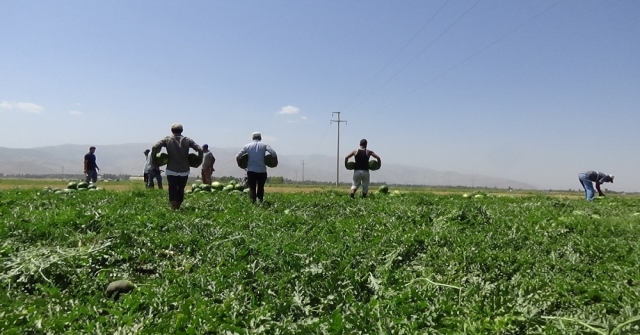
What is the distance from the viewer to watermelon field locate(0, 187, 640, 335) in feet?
11.0

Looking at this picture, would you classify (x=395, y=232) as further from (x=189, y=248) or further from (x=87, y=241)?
(x=87, y=241)

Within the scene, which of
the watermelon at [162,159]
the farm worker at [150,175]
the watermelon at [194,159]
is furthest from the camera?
the farm worker at [150,175]

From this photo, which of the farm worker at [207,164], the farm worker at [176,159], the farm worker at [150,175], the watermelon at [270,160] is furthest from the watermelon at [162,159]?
the farm worker at [150,175]

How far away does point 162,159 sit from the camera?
9867 mm

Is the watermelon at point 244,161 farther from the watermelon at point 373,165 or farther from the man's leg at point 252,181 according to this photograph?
the watermelon at point 373,165

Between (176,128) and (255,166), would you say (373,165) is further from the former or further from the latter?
(176,128)

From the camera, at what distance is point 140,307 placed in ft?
12.4

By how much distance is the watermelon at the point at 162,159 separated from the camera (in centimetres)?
984

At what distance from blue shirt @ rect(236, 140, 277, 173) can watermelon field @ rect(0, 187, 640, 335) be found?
11.3 ft

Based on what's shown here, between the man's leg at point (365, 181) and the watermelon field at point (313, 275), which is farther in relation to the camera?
the man's leg at point (365, 181)

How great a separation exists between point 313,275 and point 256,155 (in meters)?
6.91

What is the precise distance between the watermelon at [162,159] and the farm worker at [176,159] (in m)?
0.07

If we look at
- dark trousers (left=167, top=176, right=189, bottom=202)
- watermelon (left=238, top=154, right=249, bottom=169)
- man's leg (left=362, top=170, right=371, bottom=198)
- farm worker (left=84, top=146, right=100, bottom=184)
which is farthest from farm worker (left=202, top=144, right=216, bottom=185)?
dark trousers (left=167, top=176, right=189, bottom=202)

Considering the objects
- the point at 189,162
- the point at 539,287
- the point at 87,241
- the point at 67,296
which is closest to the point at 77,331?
the point at 67,296
